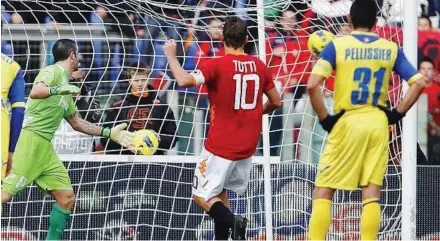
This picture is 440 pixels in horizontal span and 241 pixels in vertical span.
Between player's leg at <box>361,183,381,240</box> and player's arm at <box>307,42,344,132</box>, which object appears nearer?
player's arm at <box>307,42,344,132</box>

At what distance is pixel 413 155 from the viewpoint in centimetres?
1066

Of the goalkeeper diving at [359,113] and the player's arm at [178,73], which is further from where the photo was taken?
the player's arm at [178,73]

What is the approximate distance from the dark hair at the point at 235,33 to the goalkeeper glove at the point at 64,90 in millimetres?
1417

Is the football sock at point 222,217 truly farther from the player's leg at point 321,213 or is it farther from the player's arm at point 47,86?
the player's arm at point 47,86

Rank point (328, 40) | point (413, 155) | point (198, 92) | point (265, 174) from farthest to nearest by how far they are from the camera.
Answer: point (198, 92), point (265, 174), point (413, 155), point (328, 40)

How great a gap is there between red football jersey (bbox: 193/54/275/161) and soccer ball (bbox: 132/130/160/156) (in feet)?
6.90

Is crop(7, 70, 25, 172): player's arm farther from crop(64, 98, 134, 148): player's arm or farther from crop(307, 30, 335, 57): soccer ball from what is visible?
crop(307, 30, 335, 57): soccer ball

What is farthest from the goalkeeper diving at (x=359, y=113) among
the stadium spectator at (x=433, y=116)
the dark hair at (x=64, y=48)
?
the stadium spectator at (x=433, y=116)

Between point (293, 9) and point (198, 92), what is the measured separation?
1.37 metres

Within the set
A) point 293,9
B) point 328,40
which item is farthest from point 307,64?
point 328,40

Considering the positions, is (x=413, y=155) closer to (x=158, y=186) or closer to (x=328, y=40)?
(x=328, y=40)

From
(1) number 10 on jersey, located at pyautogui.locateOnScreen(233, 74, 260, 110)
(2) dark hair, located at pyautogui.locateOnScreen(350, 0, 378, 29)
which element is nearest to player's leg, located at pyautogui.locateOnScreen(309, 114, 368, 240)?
(2) dark hair, located at pyautogui.locateOnScreen(350, 0, 378, 29)

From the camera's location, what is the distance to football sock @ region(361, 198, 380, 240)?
9297 mm

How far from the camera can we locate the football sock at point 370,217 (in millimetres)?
9297
